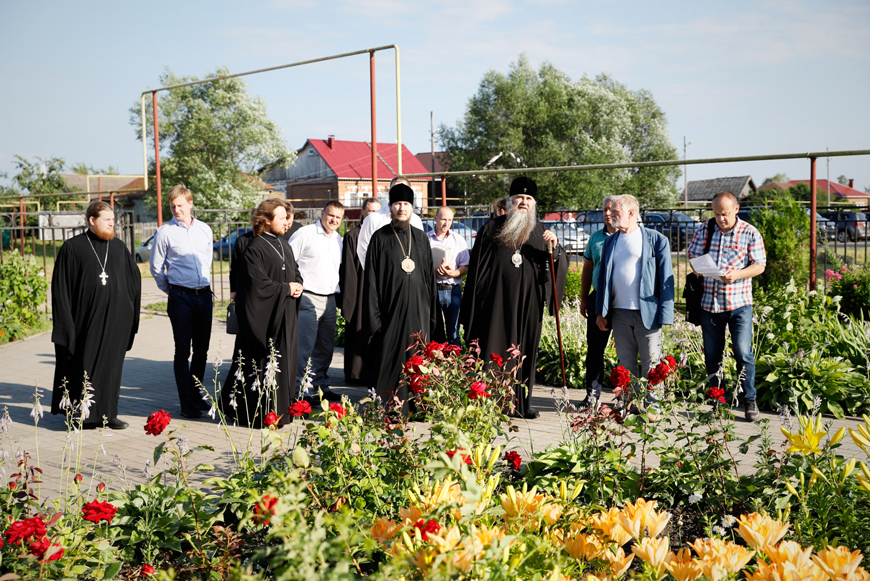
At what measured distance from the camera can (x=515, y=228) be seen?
6152 mm

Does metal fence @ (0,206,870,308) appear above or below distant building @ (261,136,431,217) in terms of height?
below

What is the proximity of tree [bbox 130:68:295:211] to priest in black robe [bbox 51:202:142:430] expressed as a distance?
36.6 meters

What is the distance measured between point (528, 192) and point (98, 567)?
446cm

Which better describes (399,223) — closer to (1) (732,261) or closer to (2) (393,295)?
(2) (393,295)

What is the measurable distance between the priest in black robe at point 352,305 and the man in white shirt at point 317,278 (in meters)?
0.24

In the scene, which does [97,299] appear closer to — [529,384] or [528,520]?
[529,384]

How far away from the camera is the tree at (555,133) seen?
42594 mm

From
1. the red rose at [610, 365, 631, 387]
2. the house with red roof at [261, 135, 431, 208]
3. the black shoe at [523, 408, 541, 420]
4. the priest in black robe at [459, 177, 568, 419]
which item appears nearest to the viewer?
the red rose at [610, 365, 631, 387]

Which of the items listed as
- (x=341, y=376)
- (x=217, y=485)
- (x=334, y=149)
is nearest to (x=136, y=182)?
(x=334, y=149)

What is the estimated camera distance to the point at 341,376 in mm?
7934

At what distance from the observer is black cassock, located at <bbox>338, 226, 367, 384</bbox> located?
21.1 ft

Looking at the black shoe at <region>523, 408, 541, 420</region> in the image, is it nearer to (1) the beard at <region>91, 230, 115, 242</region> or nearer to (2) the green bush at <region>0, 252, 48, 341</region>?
(1) the beard at <region>91, 230, 115, 242</region>

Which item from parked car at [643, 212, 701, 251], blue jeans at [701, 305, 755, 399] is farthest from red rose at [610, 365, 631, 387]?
parked car at [643, 212, 701, 251]

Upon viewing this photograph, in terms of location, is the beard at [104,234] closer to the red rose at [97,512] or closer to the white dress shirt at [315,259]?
the white dress shirt at [315,259]
